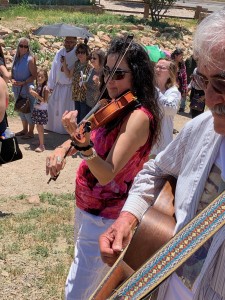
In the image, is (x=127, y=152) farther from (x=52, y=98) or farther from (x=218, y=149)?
(x=52, y=98)

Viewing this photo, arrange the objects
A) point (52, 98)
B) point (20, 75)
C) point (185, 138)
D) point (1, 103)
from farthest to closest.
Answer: point (52, 98) → point (20, 75) → point (1, 103) → point (185, 138)

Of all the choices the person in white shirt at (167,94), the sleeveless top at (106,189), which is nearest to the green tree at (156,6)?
the person in white shirt at (167,94)

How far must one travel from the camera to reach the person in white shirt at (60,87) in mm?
8039

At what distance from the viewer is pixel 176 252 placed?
4.73 feet

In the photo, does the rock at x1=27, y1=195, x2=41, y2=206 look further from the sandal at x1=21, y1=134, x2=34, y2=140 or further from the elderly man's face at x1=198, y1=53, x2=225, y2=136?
the elderly man's face at x1=198, y1=53, x2=225, y2=136

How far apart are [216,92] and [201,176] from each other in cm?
31

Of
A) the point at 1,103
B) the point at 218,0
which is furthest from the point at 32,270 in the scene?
the point at 218,0

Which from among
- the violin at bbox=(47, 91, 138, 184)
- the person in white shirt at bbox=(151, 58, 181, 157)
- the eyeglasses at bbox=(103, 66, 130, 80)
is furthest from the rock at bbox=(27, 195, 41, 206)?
the eyeglasses at bbox=(103, 66, 130, 80)

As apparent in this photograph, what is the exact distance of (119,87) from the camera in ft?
8.55

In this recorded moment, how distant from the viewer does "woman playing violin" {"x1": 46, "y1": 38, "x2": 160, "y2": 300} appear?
251 centimetres

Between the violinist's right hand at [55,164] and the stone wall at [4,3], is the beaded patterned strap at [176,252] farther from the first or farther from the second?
the stone wall at [4,3]

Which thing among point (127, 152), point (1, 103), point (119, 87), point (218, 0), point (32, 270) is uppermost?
point (119, 87)

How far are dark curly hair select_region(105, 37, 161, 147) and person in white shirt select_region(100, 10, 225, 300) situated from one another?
641 mm

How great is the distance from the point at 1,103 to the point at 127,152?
192cm
